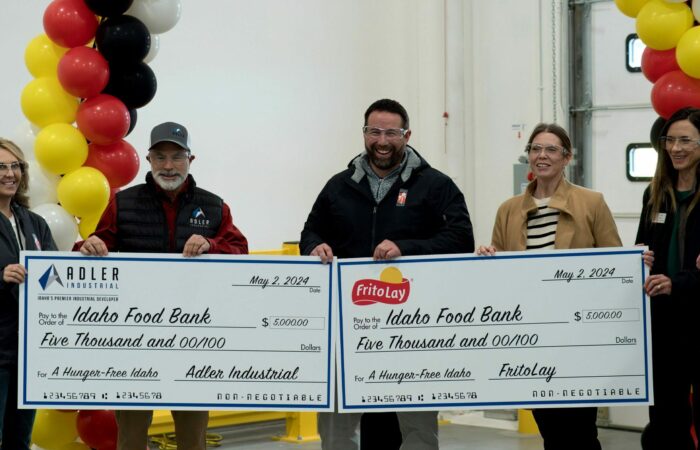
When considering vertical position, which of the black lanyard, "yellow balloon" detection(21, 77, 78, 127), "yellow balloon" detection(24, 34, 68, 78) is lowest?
the black lanyard

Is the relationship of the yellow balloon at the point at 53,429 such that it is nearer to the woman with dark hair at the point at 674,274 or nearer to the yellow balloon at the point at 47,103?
the yellow balloon at the point at 47,103

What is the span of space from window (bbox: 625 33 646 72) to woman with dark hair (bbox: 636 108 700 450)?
388cm

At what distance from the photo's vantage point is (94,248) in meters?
4.66

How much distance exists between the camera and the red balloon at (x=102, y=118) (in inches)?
232

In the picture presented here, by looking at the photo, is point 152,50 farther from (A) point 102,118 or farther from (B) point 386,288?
(B) point 386,288

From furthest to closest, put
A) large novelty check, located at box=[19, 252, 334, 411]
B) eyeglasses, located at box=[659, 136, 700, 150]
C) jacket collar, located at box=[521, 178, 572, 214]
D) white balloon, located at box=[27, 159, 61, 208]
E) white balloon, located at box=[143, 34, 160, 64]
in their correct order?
1. white balloon, located at box=[143, 34, 160, 64]
2. white balloon, located at box=[27, 159, 61, 208]
3. large novelty check, located at box=[19, 252, 334, 411]
4. jacket collar, located at box=[521, 178, 572, 214]
5. eyeglasses, located at box=[659, 136, 700, 150]

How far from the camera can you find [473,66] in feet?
31.2

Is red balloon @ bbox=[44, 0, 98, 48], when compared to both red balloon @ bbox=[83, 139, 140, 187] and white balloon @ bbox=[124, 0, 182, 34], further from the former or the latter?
red balloon @ bbox=[83, 139, 140, 187]

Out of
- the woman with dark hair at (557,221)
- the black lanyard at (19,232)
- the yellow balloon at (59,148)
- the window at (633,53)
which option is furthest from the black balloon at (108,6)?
the window at (633,53)

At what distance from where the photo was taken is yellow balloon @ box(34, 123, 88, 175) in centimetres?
587

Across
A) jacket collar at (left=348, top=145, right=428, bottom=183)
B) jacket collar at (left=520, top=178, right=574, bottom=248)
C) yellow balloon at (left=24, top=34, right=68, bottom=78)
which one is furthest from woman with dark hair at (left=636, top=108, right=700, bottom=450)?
yellow balloon at (left=24, top=34, right=68, bottom=78)

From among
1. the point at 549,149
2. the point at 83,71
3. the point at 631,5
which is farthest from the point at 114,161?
the point at 631,5

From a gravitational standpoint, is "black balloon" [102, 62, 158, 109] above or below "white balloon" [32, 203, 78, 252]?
above

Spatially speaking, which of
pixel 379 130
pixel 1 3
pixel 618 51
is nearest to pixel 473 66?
pixel 618 51
